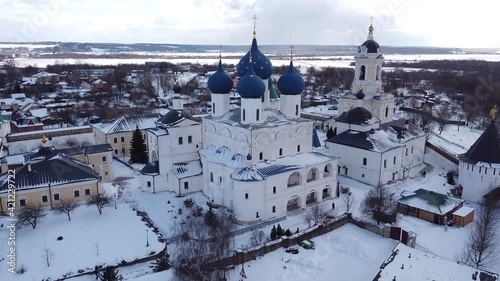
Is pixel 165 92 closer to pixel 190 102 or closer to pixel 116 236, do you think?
pixel 190 102

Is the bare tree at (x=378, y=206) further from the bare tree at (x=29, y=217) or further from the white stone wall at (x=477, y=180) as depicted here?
the bare tree at (x=29, y=217)

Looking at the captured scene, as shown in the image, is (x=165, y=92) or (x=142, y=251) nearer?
(x=142, y=251)

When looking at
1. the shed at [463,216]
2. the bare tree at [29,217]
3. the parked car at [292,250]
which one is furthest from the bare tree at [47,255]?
the shed at [463,216]

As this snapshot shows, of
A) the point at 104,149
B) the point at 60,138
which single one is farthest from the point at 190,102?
the point at 104,149

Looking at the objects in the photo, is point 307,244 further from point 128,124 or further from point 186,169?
point 128,124

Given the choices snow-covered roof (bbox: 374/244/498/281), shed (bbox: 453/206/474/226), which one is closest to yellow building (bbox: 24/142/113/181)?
snow-covered roof (bbox: 374/244/498/281)

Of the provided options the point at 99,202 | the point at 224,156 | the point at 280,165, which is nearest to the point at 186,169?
the point at 224,156
